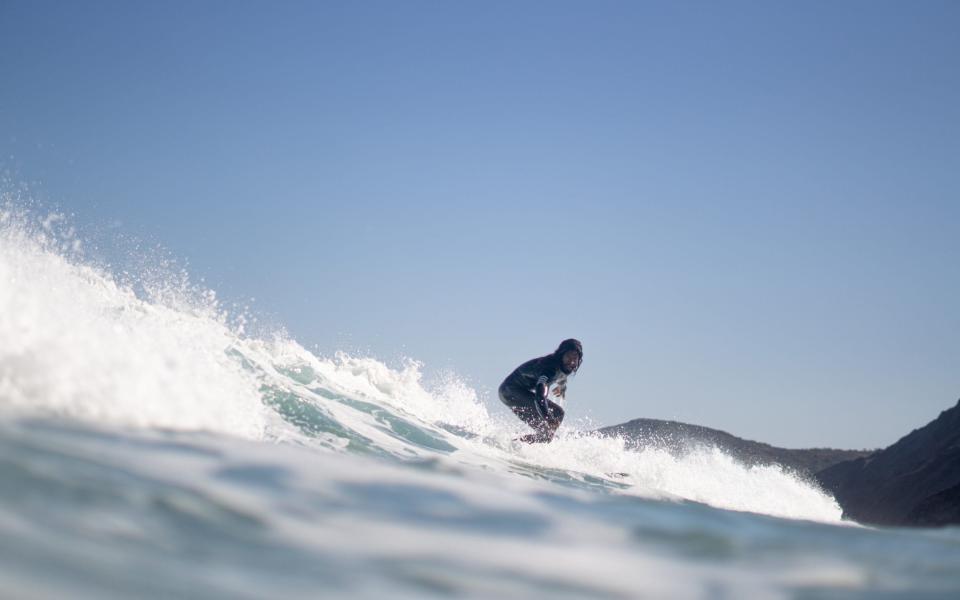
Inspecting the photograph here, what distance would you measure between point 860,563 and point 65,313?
588 cm

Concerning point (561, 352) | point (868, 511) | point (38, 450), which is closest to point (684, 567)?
point (38, 450)

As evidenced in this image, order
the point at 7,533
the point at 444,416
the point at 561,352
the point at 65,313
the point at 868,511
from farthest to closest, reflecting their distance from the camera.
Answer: the point at 868,511
the point at 444,416
the point at 561,352
the point at 65,313
the point at 7,533

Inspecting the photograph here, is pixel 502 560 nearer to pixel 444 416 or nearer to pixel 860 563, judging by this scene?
pixel 860 563

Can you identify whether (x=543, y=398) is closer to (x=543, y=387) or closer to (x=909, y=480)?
(x=543, y=387)

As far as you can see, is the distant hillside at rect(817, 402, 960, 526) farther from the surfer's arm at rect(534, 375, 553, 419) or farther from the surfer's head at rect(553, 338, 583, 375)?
the surfer's arm at rect(534, 375, 553, 419)

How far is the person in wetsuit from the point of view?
44.1 ft

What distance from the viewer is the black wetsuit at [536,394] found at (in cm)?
1342

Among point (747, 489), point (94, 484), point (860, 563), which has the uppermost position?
point (747, 489)

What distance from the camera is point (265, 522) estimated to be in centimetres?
352

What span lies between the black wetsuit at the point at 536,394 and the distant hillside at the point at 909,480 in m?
5.54

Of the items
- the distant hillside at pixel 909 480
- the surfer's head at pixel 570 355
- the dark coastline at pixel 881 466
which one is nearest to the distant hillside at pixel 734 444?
the dark coastline at pixel 881 466

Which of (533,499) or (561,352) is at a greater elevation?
(561,352)

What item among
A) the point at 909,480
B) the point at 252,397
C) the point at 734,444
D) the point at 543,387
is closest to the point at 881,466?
the point at 909,480

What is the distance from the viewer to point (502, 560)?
3488 millimetres
